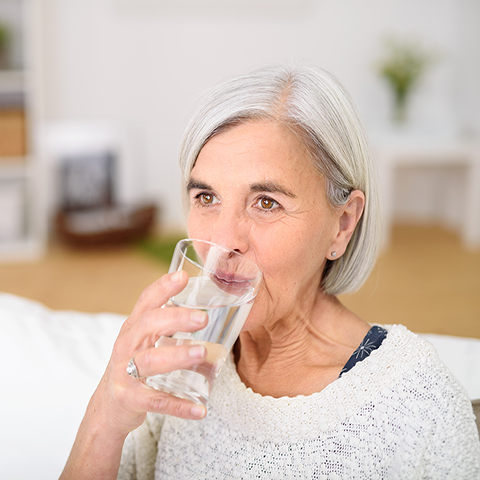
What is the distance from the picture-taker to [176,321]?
2.81 ft

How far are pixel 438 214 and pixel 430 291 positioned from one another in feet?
7.18

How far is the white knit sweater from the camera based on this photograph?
101cm

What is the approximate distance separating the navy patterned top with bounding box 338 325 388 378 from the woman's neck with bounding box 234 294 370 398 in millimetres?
49

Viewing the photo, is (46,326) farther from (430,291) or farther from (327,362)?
(430,291)

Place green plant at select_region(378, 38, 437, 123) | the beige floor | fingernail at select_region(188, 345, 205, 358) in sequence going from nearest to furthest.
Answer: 1. fingernail at select_region(188, 345, 205, 358)
2. the beige floor
3. green plant at select_region(378, 38, 437, 123)

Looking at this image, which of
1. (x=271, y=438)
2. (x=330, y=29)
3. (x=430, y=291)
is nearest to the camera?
(x=271, y=438)

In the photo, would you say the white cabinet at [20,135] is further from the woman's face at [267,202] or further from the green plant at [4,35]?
the woman's face at [267,202]

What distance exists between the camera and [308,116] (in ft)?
3.74

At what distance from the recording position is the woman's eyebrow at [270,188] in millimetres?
1124

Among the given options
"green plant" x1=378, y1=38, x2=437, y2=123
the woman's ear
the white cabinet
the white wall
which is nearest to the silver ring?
the woman's ear

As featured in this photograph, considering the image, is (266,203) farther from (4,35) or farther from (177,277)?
(4,35)

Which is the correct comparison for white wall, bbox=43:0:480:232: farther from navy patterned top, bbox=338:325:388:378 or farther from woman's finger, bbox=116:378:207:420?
woman's finger, bbox=116:378:207:420

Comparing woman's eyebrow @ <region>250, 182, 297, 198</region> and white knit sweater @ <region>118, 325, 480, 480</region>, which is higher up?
woman's eyebrow @ <region>250, 182, 297, 198</region>

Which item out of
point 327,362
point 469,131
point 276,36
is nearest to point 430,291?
point 469,131
